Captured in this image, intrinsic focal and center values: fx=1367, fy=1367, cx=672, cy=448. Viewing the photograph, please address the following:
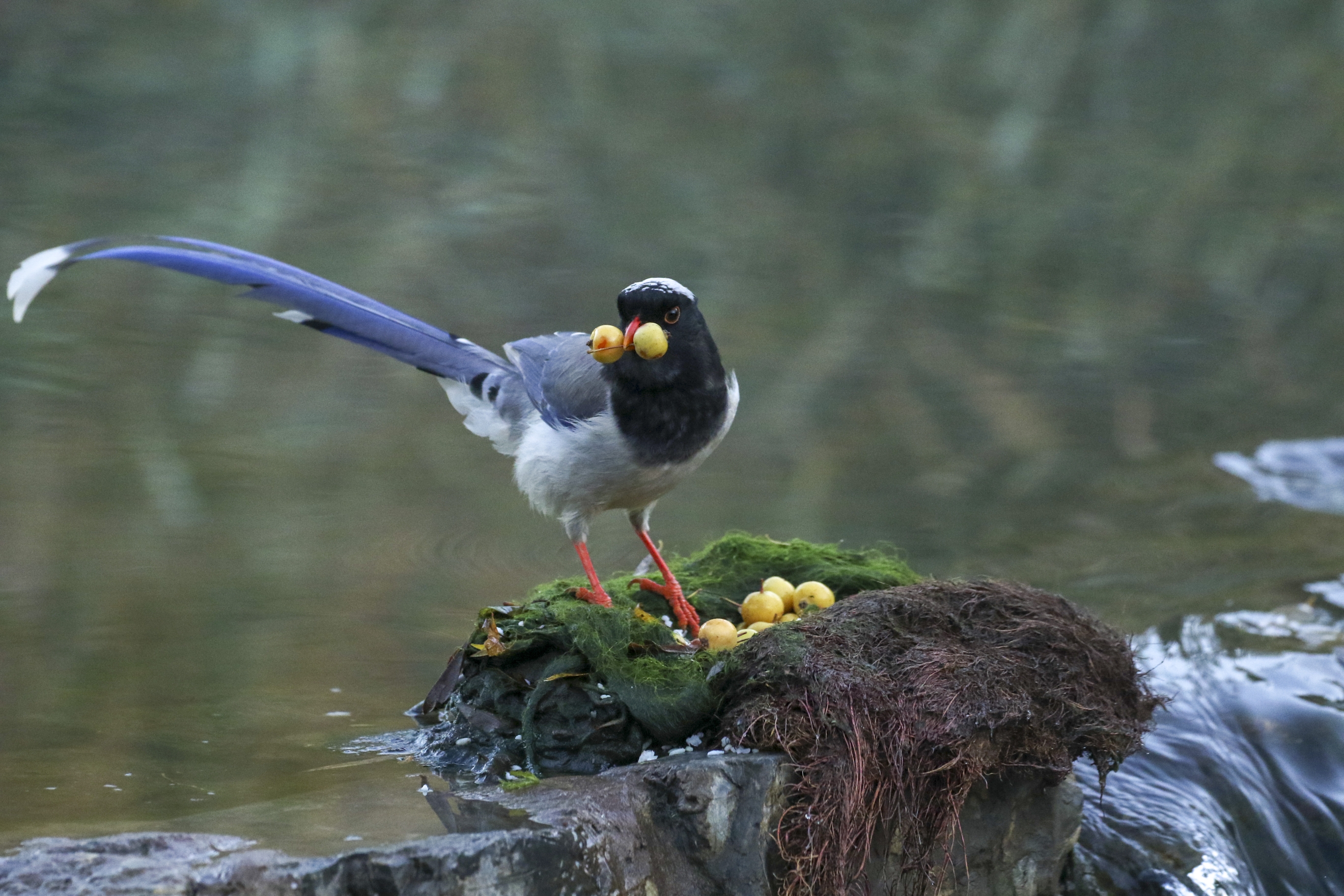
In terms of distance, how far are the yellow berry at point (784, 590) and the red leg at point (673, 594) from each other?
24 cm

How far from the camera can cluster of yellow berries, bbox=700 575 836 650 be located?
12.5 feet

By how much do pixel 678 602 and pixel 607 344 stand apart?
92 centimetres

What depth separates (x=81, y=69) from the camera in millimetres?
11750

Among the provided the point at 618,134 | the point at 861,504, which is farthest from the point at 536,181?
the point at 861,504

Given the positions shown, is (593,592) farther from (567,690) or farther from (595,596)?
(567,690)

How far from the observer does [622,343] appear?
3.71 meters

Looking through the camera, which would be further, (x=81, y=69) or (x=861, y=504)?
(x=81, y=69)

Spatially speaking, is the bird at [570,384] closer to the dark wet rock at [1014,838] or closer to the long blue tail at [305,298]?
the long blue tail at [305,298]

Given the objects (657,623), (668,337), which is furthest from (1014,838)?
(668,337)

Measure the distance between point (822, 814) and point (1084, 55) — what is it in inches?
497

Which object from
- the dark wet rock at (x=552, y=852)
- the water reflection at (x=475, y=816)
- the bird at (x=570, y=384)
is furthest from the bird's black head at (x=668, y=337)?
the water reflection at (x=475, y=816)

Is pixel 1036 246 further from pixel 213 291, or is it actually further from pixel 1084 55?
pixel 213 291

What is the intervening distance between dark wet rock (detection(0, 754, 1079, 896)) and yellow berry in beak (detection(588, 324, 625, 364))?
109cm

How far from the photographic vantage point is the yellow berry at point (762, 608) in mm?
4020
